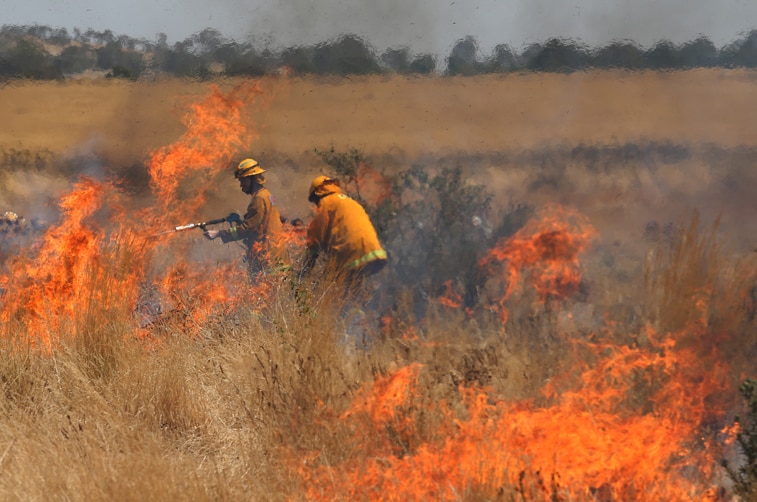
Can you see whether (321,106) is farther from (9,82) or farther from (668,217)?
(668,217)

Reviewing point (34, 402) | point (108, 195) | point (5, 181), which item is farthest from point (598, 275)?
point (5, 181)

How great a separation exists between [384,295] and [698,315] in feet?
9.24

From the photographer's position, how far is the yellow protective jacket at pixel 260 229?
21.7ft

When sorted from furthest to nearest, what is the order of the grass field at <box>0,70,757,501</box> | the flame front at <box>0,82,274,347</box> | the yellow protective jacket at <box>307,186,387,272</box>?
the yellow protective jacket at <box>307,186,387,272</box>, the flame front at <box>0,82,274,347</box>, the grass field at <box>0,70,757,501</box>

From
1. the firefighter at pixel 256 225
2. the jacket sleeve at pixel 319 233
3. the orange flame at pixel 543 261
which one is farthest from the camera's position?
the firefighter at pixel 256 225

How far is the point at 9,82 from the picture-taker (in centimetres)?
935

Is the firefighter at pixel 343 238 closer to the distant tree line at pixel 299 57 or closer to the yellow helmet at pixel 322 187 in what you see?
the yellow helmet at pixel 322 187

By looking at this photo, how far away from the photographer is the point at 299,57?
8070mm

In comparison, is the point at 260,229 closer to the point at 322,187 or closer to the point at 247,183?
the point at 247,183

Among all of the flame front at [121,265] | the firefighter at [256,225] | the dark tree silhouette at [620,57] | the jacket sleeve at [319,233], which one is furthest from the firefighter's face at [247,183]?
the dark tree silhouette at [620,57]

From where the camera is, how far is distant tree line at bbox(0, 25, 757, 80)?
6.79 metres

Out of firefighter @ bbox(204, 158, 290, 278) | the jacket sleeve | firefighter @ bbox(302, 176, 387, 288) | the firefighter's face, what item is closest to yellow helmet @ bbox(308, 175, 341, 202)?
firefighter @ bbox(302, 176, 387, 288)

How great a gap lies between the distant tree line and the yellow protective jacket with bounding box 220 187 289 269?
5.71 ft

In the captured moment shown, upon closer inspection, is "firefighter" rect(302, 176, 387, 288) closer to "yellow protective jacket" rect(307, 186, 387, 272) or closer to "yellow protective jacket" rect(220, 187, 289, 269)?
"yellow protective jacket" rect(307, 186, 387, 272)
